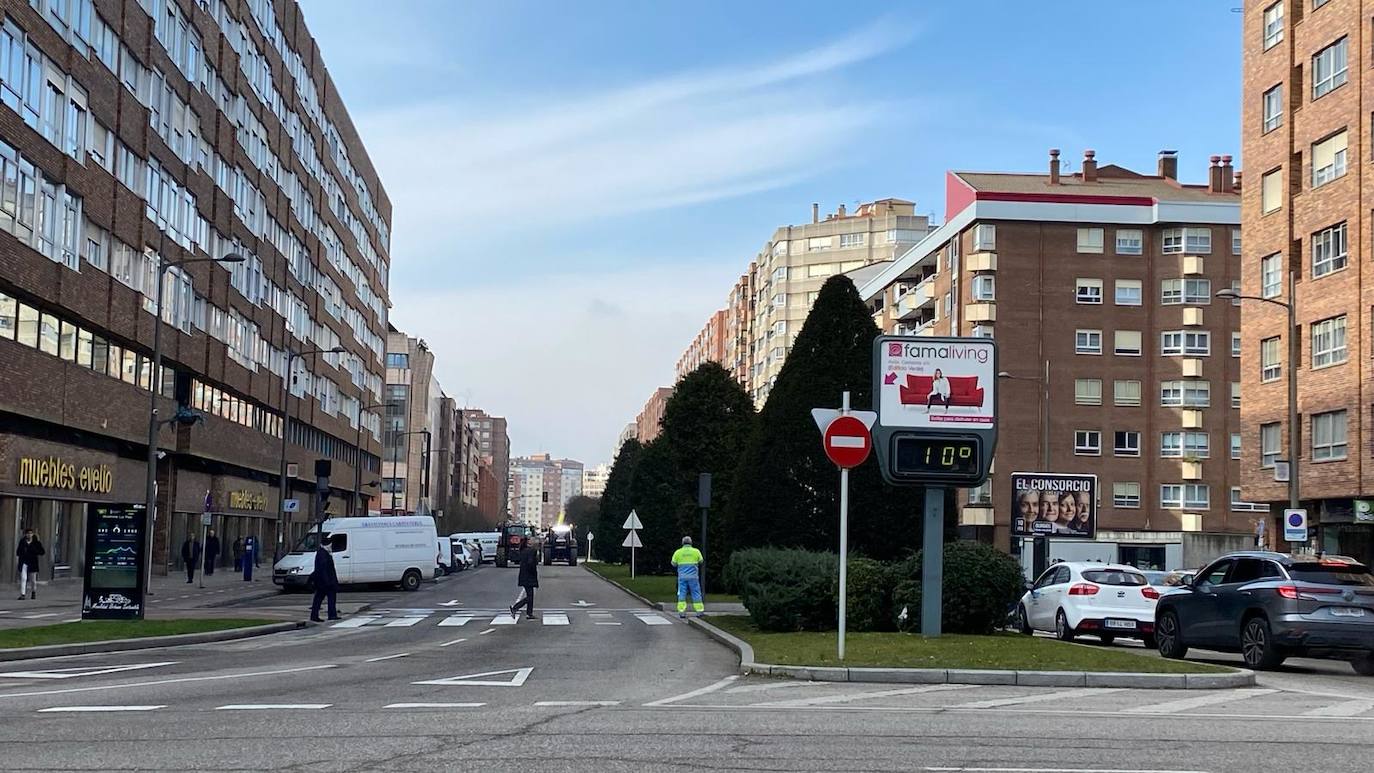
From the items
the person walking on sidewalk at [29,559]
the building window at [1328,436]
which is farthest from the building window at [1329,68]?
the person walking on sidewalk at [29,559]

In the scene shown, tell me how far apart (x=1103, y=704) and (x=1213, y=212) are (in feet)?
216

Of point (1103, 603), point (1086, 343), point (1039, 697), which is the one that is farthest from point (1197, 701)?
point (1086, 343)

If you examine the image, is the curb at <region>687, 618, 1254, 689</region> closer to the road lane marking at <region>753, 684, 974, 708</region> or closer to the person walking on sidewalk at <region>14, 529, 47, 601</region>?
the road lane marking at <region>753, 684, 974, 708</region>

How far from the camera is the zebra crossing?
28391mm

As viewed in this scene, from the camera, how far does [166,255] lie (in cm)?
4959

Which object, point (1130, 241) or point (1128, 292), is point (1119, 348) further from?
point (1130, 241)

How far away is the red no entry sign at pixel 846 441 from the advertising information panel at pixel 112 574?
44.2 feet

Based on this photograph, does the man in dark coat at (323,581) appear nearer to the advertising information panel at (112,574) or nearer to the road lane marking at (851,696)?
the advertising information panel at (112,574)

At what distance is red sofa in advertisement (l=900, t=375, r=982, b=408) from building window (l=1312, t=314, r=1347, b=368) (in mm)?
26218

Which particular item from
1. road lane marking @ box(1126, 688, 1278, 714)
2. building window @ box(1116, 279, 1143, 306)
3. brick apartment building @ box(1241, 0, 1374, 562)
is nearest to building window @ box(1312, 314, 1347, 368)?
brick apartment building @ box(1241, 0, 1374, 562)

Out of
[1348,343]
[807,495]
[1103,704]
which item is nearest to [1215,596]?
[1103,704]

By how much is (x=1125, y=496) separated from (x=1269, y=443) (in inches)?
1004

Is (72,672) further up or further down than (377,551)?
further down

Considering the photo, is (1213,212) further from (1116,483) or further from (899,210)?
(899,210)
